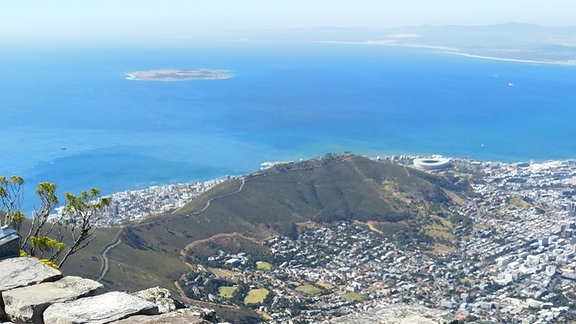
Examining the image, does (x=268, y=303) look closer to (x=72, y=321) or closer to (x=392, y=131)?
(x=72, y=321)

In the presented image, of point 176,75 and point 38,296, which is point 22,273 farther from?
point 176,75

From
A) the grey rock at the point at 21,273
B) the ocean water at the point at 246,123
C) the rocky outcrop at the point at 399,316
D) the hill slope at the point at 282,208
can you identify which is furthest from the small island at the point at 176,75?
the rocky outcrop at the point at 399,316

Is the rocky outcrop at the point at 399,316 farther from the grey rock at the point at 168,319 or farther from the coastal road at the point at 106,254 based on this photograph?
the coastal road at the point at 106,254

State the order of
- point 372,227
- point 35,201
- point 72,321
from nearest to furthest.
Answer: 1. point 72,321
2. point 372,227
3. point 35,201

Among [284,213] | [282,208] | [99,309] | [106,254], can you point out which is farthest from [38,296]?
[282,208]

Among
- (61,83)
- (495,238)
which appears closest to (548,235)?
(495,238)

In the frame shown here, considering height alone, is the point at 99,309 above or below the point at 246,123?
above

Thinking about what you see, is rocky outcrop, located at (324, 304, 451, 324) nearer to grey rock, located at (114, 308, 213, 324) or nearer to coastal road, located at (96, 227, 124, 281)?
grey rock, located at (114, 308, 213, 324)
